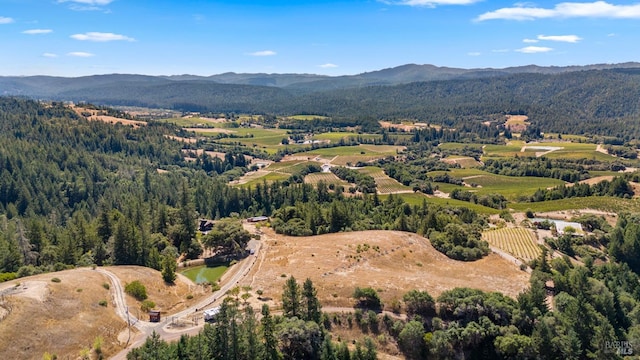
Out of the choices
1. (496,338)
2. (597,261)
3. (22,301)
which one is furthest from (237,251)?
(597,261)

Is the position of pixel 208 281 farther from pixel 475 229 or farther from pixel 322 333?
pixel 475 229

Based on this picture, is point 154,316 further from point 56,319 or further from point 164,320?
point 56,319

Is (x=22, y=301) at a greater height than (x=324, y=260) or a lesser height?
greater

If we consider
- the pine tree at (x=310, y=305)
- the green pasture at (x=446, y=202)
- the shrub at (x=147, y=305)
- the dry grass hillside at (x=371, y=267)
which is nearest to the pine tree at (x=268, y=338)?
the pine tree at (x=310, y=305)

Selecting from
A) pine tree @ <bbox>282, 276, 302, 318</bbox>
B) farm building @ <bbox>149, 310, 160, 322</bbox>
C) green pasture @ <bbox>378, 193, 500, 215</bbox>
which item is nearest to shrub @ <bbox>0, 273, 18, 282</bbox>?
farm building @ <bbox>149, 310, 160, 322</bbox>

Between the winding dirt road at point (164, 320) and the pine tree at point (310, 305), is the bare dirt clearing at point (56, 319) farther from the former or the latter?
the pine tree at point (310, 305)

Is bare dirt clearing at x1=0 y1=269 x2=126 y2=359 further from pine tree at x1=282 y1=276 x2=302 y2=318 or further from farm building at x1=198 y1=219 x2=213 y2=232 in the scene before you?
farm building at x1=198 y1=219 x2=213 y2=232
